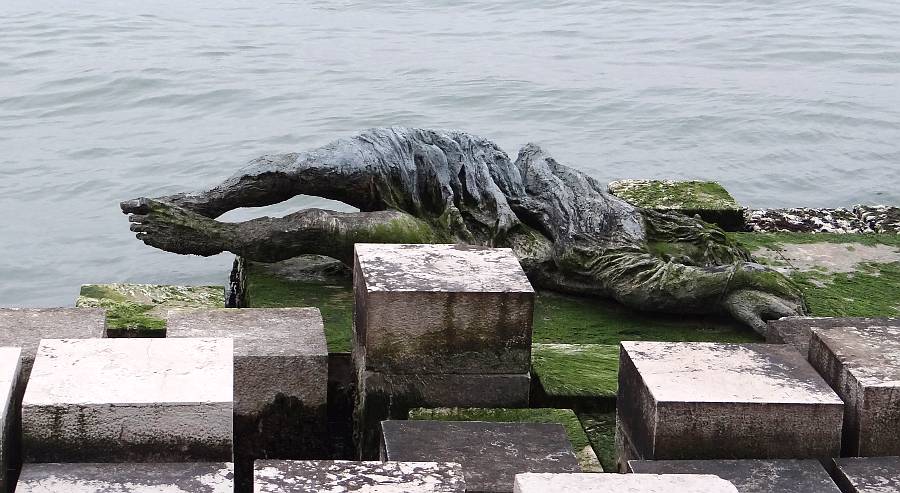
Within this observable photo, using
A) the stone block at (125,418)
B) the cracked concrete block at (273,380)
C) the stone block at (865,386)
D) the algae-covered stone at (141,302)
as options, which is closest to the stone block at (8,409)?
the stone block at (125,418)

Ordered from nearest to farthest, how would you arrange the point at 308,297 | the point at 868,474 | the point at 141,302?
the point at 868,474
the point at 308,297
the point at 141,302

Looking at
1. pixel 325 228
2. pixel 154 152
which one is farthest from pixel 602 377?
pixel 154 152

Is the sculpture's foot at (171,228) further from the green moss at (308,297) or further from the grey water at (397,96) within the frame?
the grey water at (397,96)

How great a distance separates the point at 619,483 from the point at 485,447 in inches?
31.8

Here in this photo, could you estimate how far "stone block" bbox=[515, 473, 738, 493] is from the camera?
2.87 metres

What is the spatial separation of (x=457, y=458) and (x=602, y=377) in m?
1.10

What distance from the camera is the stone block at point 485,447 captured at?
138 inches

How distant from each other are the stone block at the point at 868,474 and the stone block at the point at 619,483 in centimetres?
53

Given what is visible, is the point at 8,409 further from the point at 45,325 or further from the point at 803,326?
the point at 803,326

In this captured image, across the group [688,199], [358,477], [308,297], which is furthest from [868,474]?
[688,199]

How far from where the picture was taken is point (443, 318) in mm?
4055

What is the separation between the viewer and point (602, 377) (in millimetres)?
4555

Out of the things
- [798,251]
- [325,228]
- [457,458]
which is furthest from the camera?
[798,251]

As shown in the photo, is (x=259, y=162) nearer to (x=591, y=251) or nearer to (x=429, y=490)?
(x=591, y=251)
